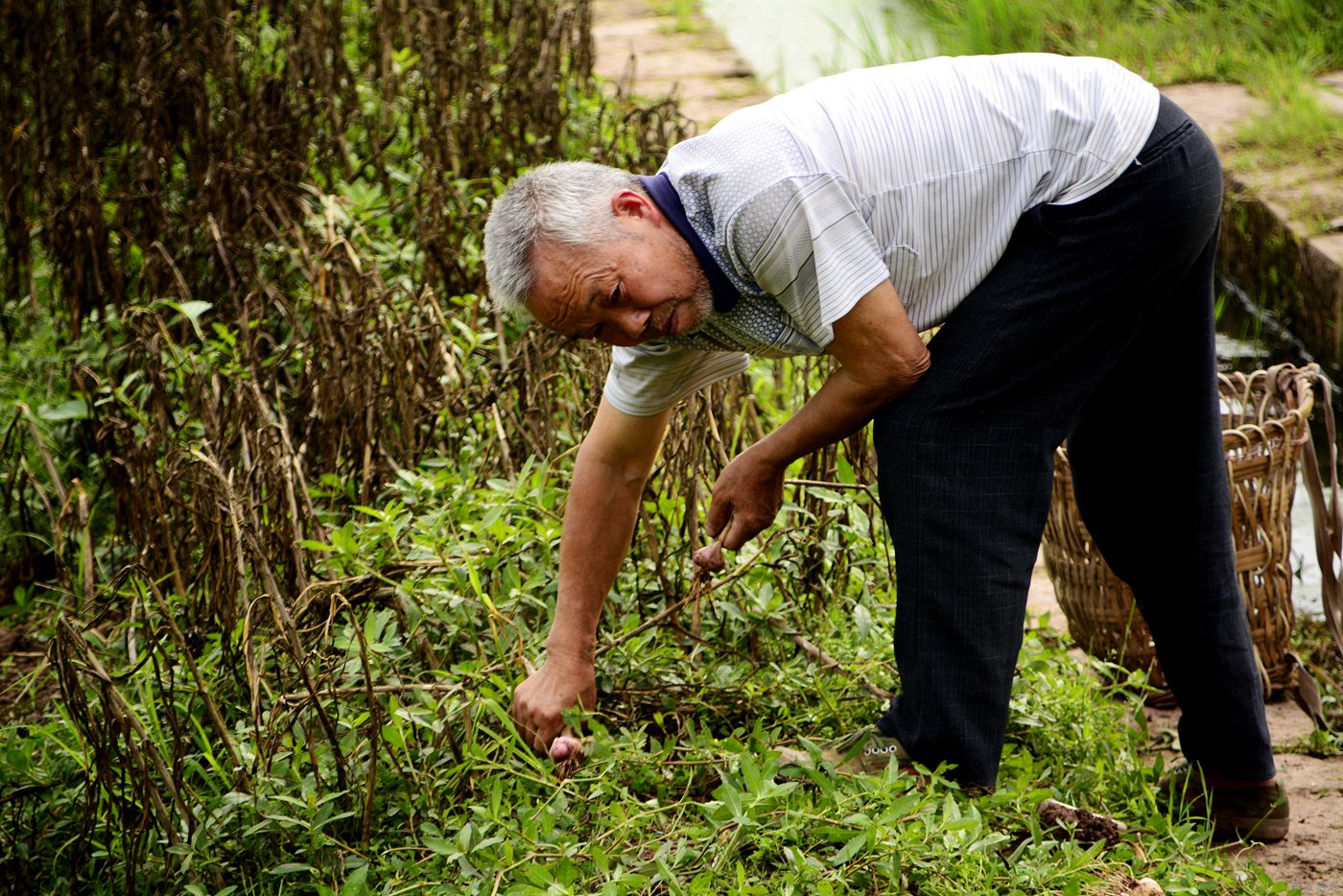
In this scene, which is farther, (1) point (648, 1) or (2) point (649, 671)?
(1) point (648, 1)

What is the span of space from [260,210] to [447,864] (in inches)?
90.3

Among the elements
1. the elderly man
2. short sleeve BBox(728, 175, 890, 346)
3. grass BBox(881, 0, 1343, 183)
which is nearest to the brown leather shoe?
the elderly man

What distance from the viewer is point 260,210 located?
377 centimetres

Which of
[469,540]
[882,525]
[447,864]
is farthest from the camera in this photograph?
[882,525]

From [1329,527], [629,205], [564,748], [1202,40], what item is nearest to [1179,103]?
[1202,40]

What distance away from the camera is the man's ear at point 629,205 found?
1.94m

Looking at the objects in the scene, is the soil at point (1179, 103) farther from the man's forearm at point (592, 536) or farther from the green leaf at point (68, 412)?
the green leaf at point (68, 412)

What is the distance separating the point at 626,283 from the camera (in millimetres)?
1917

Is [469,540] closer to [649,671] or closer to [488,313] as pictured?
[649,671]

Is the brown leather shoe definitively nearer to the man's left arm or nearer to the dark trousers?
the dark trousers

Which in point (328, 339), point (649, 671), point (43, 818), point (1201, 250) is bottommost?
point (43, 818)

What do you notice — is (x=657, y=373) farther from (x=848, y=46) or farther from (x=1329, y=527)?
(x=848, y=46)

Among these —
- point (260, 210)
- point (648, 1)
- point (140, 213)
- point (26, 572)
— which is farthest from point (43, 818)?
point (648, 1)

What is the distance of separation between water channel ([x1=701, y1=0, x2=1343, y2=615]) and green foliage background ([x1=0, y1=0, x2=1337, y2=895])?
2.07 m
